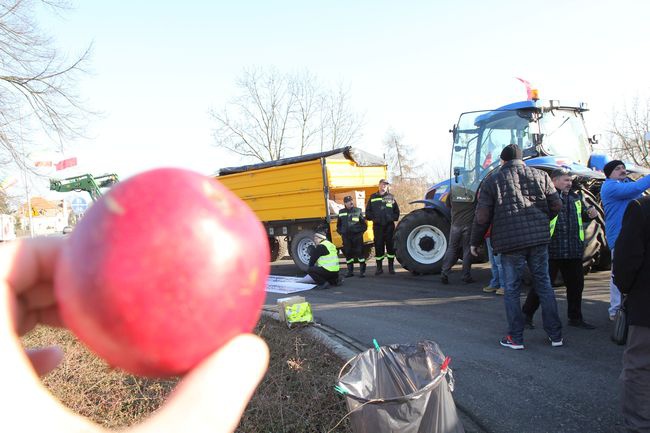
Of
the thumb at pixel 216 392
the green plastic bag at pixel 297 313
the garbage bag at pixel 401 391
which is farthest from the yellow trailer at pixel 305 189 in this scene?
the thumb at pixel 216 392

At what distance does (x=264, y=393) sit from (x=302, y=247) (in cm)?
760

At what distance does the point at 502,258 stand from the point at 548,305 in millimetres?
624

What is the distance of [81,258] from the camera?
78cm

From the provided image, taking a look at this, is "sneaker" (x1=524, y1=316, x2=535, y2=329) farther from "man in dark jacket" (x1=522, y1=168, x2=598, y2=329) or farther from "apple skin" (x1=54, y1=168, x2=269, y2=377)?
"apple skin" (x1=54, y1=168, x2=269, y2=377)

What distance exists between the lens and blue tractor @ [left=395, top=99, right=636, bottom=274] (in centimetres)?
702

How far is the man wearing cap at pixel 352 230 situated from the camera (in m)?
9.69

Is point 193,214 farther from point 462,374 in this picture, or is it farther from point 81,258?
point 462,374

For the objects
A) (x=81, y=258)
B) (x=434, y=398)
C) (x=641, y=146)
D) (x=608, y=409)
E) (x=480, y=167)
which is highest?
(x=641, y=146)

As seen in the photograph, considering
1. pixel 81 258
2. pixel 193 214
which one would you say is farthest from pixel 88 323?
pixel 193 214

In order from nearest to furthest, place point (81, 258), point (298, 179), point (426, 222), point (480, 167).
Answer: point (81, 258) < point (480, 167) < point (426, 222) < point (298, 179)

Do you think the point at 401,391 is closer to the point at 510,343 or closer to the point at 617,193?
the point at 510,343

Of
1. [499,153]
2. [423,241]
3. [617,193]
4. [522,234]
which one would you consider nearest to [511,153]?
[522,234]

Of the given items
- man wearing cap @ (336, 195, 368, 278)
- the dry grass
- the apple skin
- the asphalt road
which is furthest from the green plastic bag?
the apple skin

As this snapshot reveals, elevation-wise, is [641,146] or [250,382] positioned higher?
[641,146]
